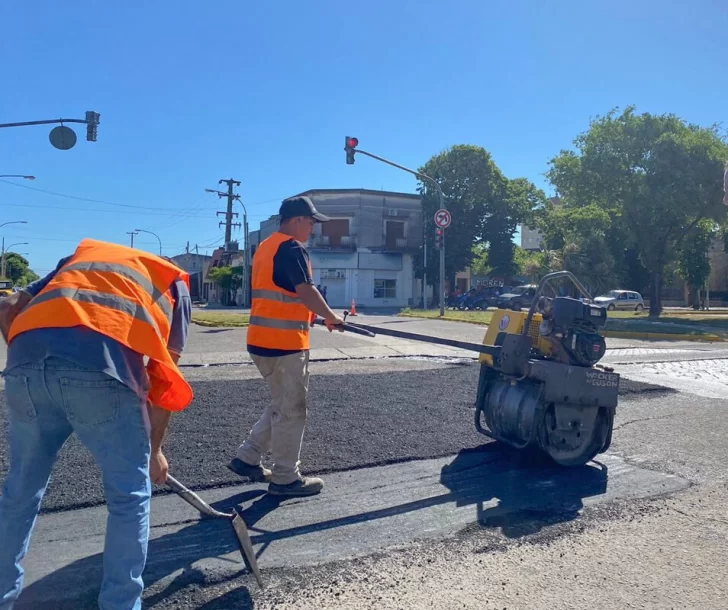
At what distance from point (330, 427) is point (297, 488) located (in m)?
1.70

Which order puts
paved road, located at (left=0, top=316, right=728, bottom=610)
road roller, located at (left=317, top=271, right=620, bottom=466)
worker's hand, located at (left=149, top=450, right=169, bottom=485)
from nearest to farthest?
worker's hand, located at (left=149, top=450, right=169, bottom=485), paved road, located at (left=0, top=316, right=728, bottom=610), road roller, located at (left=317, top=271, right=620, bottom=466)

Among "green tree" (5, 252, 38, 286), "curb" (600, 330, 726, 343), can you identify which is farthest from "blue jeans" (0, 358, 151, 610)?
"green tree" (5, 252, 38, 286)

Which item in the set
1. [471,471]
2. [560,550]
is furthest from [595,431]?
[560,550]

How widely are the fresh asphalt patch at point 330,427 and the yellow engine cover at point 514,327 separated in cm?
94

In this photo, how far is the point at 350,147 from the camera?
21.7m

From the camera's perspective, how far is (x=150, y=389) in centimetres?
245

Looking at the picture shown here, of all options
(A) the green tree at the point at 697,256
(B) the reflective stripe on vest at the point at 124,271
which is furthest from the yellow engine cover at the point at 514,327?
(A) the green tree at the point at 697,256

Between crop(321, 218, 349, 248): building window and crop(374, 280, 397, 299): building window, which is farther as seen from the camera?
crop(374, 280, 397, 299): building window

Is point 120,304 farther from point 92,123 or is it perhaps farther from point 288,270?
point 92,123

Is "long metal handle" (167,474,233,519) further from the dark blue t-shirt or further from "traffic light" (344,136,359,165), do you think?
"traffic light" (344,136,359,165)

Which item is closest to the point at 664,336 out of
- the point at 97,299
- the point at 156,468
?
the point at 156,468

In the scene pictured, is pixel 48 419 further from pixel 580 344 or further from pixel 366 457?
pixel 580 344

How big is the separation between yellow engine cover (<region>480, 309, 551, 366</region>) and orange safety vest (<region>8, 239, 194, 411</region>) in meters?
3.04

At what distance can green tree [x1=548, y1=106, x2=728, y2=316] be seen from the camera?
26594 millimetres
